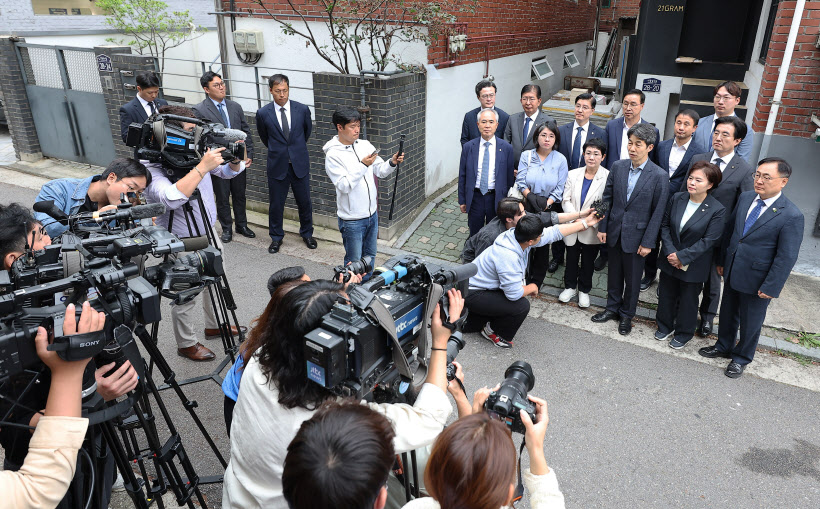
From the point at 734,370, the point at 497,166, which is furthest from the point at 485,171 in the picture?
the point at 734,370

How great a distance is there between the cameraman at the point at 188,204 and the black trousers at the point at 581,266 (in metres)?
3.42

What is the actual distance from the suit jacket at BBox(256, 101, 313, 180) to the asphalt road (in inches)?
87.2

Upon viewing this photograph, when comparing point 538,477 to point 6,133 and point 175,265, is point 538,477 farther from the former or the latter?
point 6,133

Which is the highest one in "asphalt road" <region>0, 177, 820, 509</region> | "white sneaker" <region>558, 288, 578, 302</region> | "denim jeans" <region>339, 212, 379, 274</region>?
"denim jeans" <region>339, 212, 379, 274</region>

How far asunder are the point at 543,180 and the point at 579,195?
458 millimetres

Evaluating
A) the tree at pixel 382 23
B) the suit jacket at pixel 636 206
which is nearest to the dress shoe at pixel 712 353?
the suit jacket at pixel 636 206

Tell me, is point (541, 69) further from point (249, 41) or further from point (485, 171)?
point (485, 171)

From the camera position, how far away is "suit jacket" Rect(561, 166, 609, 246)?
18.2 feet

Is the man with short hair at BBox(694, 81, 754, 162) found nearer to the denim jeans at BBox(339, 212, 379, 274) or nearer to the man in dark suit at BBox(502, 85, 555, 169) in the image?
the man in dark suit at BBox(502, 85, 555, 169)

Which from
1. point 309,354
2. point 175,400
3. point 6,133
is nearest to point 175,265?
point 309,354

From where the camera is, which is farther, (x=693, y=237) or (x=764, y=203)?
(x=693, y=237)

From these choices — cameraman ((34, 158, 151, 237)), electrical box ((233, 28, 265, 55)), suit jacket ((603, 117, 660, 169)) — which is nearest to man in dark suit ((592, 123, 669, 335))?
suit jacket ((603, 117, 660, 169))

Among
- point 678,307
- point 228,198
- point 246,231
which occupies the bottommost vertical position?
point 246,231

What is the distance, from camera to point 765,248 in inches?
172
